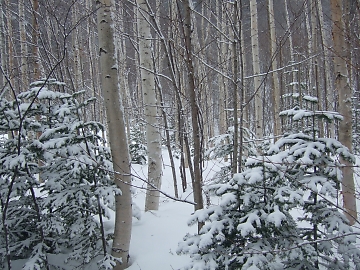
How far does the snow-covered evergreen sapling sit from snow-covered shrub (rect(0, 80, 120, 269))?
51.5 inches

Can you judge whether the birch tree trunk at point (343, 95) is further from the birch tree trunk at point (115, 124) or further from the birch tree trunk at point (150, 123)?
the birch tree trunk at point (115, 124)

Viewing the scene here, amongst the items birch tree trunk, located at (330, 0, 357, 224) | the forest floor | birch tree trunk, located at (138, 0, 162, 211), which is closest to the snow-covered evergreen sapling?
the forest floor

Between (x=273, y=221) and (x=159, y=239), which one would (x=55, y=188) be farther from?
(x=273, y=221)

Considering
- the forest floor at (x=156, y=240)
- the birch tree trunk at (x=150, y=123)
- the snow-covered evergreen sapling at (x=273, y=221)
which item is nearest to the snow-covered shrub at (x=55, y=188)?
the forest floor at (x=156, y=240)

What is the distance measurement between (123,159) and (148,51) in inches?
115

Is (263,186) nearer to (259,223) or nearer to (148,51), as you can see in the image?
(259,223)

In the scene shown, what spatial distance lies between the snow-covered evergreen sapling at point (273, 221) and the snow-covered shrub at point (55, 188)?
131 centimetres

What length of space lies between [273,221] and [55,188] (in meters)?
2.48

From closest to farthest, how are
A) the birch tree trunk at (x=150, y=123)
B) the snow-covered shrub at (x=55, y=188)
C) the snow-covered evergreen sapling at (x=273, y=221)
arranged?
the snow-covered evergreen sapling at (x=273, y=221) → the snow-covered shrub at (x=55, y=188) → the birch tree trunk at (x=150, y=123)

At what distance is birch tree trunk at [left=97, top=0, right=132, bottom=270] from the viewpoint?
3.14 meters

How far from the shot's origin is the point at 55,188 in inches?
122

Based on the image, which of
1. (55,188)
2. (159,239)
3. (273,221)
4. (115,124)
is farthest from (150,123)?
(273,221)

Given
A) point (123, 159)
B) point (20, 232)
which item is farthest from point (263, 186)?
point (20, 232)

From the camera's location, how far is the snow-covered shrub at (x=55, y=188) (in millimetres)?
2996
